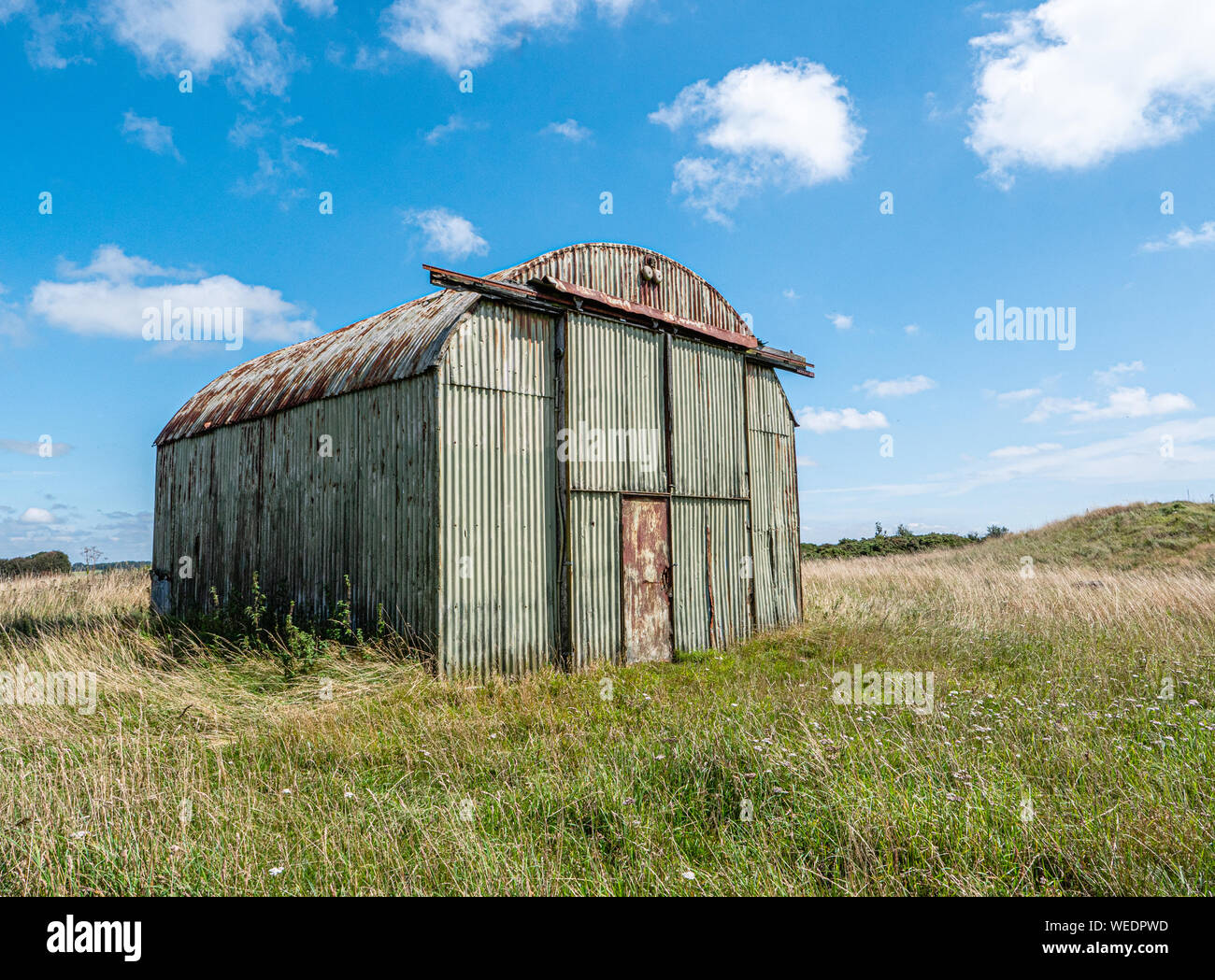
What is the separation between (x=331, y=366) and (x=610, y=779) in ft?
31.4

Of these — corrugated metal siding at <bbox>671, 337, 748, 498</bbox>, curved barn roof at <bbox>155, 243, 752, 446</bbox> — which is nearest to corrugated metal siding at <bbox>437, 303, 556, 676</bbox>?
curved barn roof at <bbox>155, 243, 752, 446</bbox>

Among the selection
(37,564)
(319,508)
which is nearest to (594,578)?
(319,508)

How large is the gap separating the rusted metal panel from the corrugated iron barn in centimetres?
6

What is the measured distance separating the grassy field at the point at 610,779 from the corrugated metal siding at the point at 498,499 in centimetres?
80

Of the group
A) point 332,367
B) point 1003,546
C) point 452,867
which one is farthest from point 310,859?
point 1003,546

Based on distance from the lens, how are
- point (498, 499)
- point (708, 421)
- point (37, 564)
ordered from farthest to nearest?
point (37, 564) < point (708, 421) < point (498, 499)

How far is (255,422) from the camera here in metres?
13.6

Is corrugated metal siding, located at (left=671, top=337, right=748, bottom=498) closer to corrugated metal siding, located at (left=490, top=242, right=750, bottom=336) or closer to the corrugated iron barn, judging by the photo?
the corrugated iron barn

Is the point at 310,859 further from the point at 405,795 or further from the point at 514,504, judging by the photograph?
the point at 514,504

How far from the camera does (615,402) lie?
470 inches

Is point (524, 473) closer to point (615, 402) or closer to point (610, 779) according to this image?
point (615, 402)

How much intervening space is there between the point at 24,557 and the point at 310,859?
3934 cm

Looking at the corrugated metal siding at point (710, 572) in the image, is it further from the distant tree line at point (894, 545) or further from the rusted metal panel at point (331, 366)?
the distant tree line at point (894, 545)

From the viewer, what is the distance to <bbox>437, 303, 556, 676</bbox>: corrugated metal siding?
971 centimetres
